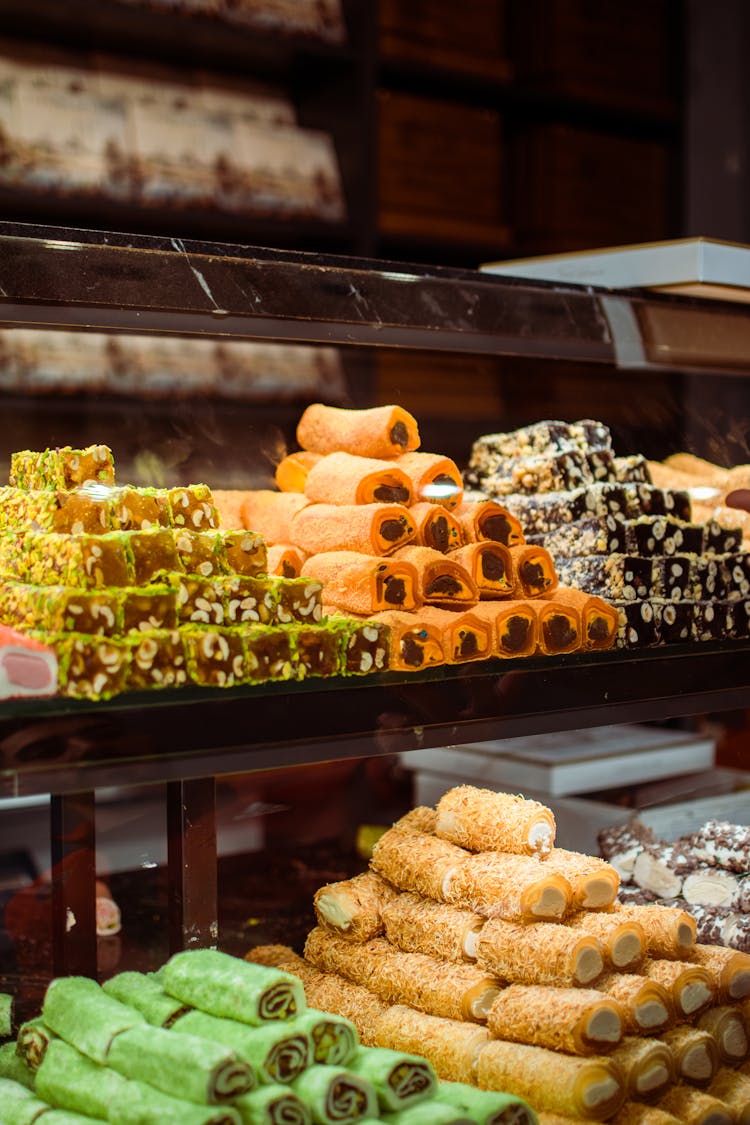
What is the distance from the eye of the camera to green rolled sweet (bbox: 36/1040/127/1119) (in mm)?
1246

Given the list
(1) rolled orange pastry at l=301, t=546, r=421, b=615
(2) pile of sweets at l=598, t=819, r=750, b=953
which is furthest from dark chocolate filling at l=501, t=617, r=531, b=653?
(2) pile of sweets at l=598, t=819, r=750, b=953

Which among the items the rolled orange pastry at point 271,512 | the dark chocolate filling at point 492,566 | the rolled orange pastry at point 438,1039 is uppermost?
the rolled orange pastry at point 271,512

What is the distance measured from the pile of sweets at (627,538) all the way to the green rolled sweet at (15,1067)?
32.0 inches

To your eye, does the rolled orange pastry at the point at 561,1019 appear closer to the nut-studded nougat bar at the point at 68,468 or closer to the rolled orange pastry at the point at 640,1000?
the rolled orange pastry at the point at 640,1000

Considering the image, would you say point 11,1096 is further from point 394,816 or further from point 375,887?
point 394,816

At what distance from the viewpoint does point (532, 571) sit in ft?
5.21

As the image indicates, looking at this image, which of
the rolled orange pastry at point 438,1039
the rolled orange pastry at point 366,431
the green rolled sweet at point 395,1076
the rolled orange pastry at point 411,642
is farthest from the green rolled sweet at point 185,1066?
the rolled orange pastry at point 366,431

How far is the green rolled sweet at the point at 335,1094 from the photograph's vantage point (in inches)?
48.8

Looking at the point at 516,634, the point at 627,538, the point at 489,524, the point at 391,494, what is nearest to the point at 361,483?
the point at 391,494

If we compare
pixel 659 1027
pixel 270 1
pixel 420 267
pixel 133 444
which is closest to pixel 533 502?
pixel 420 267

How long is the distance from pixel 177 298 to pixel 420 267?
378mm

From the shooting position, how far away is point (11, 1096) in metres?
1.32

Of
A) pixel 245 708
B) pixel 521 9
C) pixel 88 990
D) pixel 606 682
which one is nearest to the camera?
pixel 245 708

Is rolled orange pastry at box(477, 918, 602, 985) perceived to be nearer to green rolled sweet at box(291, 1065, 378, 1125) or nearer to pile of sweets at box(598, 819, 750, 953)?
green rolled sweet at box(291, 1065, 378, 1125)
